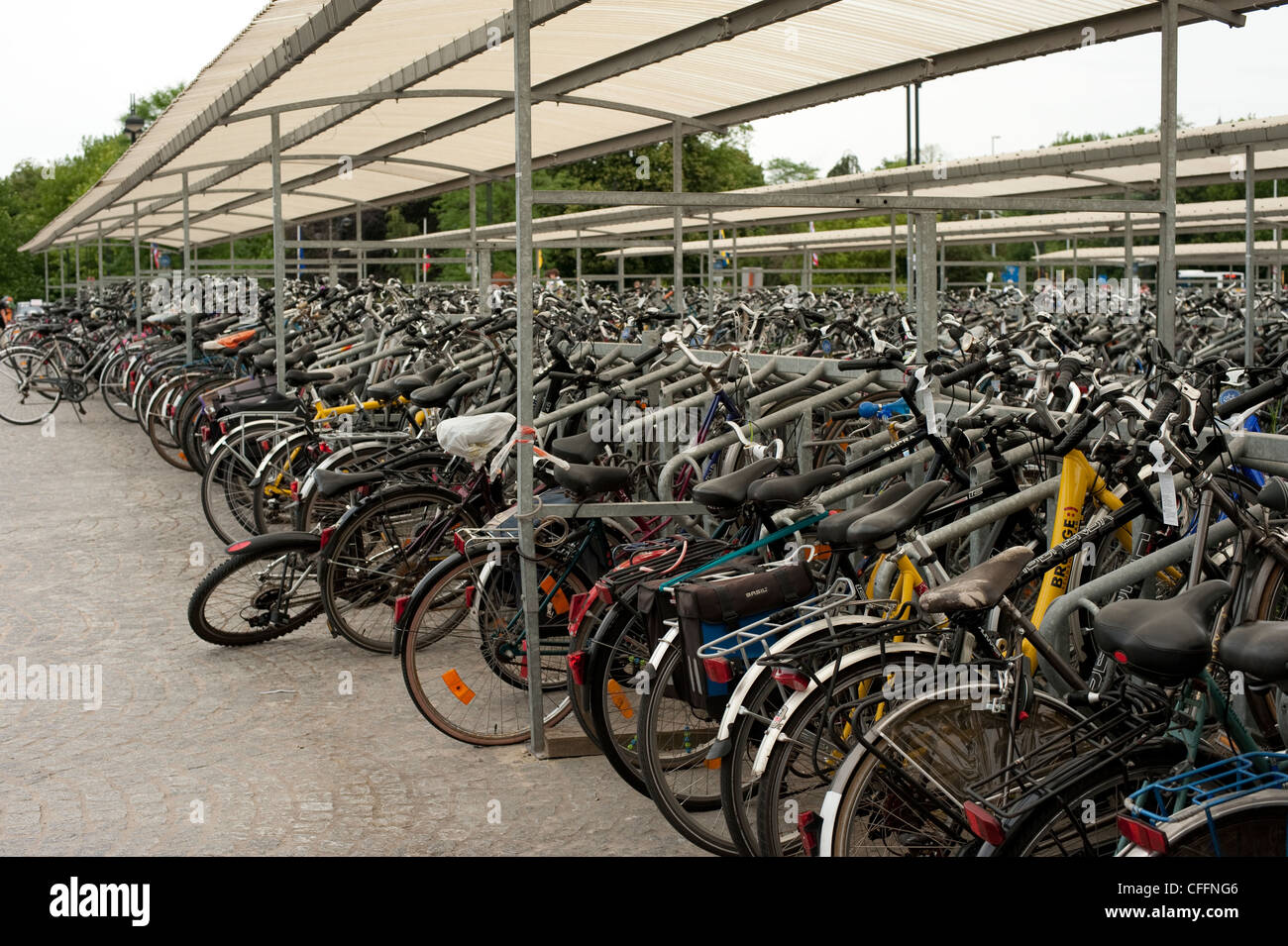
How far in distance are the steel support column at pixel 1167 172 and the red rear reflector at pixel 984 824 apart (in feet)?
9.93

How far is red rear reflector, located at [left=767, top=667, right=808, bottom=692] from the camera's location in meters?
3.20

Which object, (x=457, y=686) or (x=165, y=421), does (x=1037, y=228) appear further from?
(x=457, y=686)

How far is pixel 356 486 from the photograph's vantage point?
5.93 metres

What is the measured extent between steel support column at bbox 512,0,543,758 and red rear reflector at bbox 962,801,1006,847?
7.05 ft

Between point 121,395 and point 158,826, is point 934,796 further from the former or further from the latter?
point 121,395

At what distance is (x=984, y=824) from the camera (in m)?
2.66

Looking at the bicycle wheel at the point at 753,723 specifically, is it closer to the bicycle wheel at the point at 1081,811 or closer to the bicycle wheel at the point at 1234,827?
the bicycle wheel at the point at 1081,811

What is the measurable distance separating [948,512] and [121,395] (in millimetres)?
12895

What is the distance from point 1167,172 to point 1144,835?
3.60 metres

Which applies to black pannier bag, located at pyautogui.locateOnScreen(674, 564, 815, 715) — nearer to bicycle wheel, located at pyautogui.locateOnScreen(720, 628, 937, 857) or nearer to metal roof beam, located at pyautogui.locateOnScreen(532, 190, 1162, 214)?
bicycle wheel, located at pyautogui.locateOnScreen(720, 628, 937, 857)

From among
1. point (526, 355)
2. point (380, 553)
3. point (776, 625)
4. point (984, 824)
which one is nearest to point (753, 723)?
point (776, 625)

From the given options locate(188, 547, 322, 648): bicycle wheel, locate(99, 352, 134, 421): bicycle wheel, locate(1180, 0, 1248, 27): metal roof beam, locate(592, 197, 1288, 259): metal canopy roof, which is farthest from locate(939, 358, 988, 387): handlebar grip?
locate(99, 352, 134, 421): bicycle wheel
